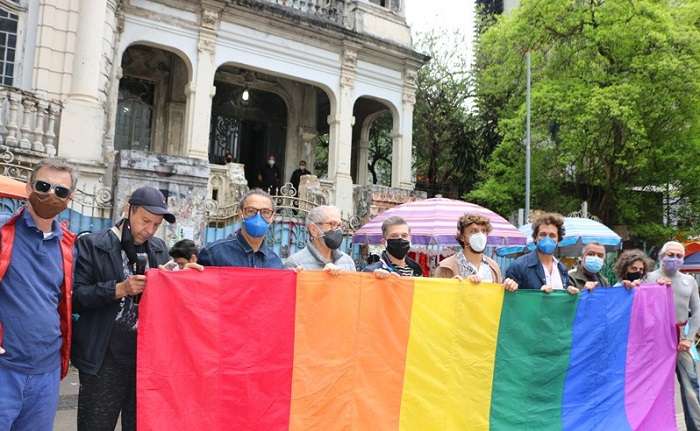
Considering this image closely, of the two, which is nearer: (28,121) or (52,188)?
(52,188)

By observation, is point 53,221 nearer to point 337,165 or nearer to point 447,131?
point 337,165

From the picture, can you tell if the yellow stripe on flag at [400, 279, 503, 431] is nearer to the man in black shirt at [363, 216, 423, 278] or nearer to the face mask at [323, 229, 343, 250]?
the man in black shirt at [363, 216, 423, 278]

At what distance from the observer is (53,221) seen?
338 cm

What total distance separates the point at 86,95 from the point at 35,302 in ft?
33.8

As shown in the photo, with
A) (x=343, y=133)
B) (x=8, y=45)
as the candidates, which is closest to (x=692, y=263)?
(x=343, y=133)

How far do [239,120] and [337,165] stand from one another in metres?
4.53

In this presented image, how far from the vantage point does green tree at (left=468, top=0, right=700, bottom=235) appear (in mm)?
17266

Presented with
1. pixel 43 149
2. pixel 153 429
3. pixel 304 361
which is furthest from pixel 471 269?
pixel 43 149

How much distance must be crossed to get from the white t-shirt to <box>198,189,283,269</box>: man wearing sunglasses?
2.58 m

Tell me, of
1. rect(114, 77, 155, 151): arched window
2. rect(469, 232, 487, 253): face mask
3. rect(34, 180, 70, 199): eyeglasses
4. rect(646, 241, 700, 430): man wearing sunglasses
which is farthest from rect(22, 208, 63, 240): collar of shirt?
rect(114, 77, 155, 151): arched window

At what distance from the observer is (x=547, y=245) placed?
5.45 metres

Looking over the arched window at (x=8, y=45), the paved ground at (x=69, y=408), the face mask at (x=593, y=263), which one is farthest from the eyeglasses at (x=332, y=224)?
the arched window at (x=8, y=45)

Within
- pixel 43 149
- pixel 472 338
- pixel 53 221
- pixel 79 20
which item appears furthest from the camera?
pixel 79 20

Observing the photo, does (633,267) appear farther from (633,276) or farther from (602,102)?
(602,102)
